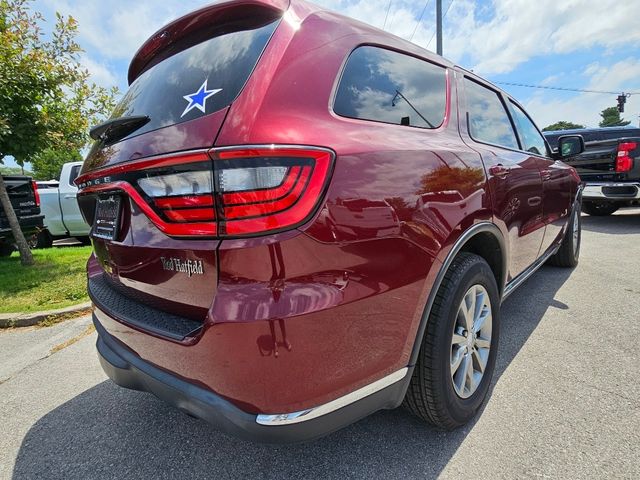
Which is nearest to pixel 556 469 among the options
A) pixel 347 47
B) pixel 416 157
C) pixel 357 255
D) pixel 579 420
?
pixel 579 420

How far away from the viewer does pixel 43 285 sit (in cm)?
487

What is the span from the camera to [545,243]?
336 cm

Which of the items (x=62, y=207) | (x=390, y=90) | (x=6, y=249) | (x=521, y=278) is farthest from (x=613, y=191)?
(x=6, y=249)

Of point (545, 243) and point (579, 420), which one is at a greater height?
point (545, 243)

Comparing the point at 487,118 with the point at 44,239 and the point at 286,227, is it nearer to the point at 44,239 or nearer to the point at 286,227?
the point at 286,227

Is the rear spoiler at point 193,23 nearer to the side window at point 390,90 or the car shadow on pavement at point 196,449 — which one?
the side window at point 390,90

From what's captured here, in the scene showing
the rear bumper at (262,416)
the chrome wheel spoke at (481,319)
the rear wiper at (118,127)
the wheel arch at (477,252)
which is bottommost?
the chrome wheel spoke at (481,319)

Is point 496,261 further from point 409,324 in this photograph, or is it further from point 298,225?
point 298,225

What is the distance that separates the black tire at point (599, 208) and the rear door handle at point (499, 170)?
8.42 m

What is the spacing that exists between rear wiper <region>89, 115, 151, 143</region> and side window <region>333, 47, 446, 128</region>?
85 cm

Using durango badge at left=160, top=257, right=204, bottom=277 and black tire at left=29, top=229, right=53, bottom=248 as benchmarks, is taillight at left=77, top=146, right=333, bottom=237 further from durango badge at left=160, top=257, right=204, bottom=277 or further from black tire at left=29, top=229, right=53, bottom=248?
black tire at left=29, top=229, right=53, bottom=248

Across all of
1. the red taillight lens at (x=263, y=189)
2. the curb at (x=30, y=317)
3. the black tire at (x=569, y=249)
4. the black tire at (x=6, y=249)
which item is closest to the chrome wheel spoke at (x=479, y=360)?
the red taillight lens at (x=263, y=189)

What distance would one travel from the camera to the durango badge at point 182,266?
1.28 m

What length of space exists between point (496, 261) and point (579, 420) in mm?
898
